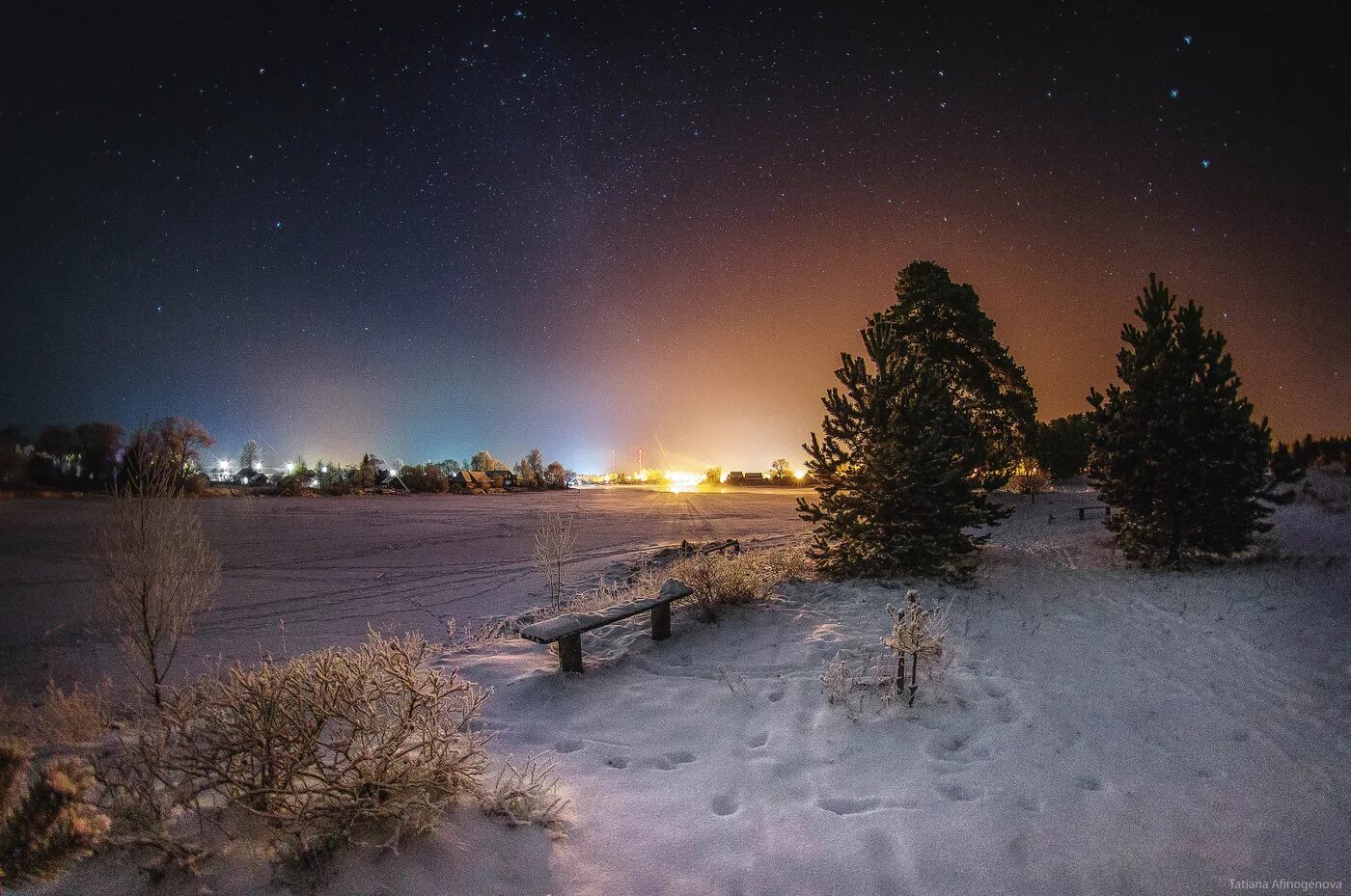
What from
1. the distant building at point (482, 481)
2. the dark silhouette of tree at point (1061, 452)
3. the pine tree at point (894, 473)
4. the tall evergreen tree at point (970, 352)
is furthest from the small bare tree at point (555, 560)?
the dark silhouette of tree at point (1061, 452)

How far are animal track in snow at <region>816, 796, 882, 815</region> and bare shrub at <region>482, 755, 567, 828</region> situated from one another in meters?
1.64

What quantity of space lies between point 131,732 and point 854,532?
9.48m

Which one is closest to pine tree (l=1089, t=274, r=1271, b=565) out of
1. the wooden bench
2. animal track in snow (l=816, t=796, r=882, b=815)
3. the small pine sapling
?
the small pine sapling

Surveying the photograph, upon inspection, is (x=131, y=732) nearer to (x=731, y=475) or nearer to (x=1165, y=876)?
(x=1165, y=876)

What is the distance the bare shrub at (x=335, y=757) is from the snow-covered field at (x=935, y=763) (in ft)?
0.66

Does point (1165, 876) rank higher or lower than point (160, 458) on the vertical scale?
lower

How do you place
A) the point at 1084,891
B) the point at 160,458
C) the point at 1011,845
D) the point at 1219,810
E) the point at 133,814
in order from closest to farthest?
the point at 133,814
the point at 1084,891
the point at 1011,845
the point at 1219,810
the point at 160,458

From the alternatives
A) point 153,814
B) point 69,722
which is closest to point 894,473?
point 153,814

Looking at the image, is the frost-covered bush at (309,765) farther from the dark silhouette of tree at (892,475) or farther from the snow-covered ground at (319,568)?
the dark silhouette of tree at (892,475)

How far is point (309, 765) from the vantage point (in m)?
2.96

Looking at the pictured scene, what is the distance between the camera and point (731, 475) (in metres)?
64.4

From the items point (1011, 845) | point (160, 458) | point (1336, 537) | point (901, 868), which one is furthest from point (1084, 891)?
point (1336, 537)

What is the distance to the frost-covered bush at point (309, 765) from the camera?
8.95 feet

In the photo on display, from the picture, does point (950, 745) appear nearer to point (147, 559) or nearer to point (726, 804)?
point (726, 804)
